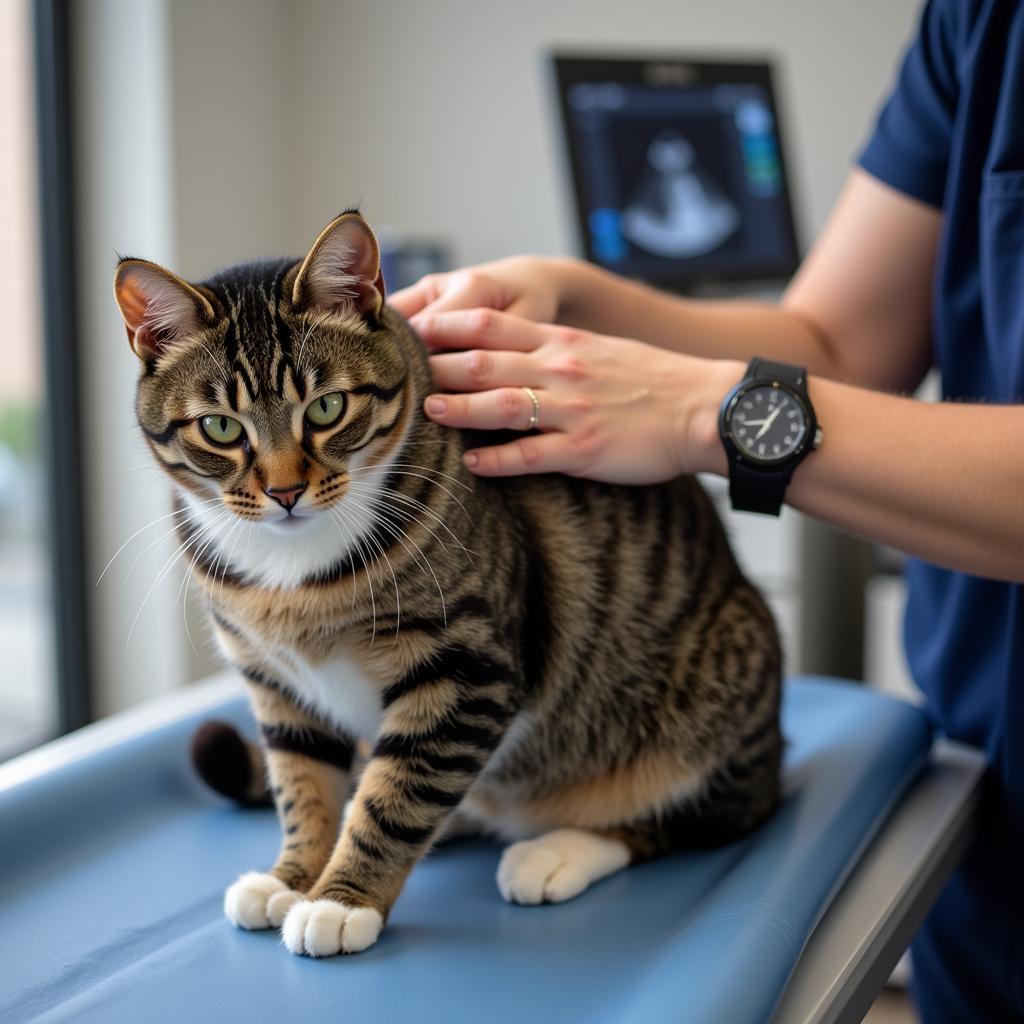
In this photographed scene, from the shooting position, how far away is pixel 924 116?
114 cm

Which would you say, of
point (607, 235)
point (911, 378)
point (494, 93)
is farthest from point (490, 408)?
point (494, 93)

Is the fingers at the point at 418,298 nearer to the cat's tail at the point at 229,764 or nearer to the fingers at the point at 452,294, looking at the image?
the fingers at the point at 452,294

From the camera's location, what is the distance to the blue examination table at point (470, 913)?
2.32ft

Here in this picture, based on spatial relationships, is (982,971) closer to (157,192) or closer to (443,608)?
(443,608)

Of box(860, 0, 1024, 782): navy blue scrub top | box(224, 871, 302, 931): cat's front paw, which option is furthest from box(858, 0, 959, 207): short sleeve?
box(224, 871, 302, 931): cat's front paw

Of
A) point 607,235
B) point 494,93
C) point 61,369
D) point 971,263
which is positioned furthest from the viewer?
point 494,93

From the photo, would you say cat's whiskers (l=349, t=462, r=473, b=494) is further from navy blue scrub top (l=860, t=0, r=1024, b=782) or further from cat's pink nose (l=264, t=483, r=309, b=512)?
navy blue scrub top (l=860, t=0, r=1024, b=782)

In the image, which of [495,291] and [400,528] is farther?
[495,291]

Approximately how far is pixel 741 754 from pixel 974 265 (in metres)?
0.54

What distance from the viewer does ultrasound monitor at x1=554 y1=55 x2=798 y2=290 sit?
2113 millimetres

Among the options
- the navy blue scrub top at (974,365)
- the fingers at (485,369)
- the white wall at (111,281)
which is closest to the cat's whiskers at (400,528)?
the fingers at (485,369)

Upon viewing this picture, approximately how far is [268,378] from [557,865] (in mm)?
448

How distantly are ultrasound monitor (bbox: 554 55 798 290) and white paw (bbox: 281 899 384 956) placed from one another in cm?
156

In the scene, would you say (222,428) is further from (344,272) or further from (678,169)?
(678,169)
